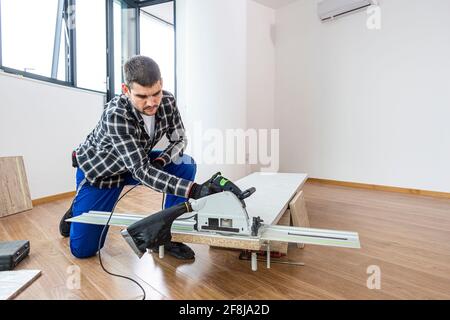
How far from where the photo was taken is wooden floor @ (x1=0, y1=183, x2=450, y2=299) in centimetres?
102

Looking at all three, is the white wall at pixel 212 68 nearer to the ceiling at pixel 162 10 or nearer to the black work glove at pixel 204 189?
the ceiling at pixel 162 10

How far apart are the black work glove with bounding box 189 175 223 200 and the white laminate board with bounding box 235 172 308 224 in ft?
0.97

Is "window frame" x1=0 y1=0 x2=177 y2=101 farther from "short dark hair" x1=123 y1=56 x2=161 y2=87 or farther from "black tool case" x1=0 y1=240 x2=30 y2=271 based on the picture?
"short dark hair" x1=123 y1=56 x2=161 y2=87

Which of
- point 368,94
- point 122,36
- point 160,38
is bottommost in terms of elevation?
point 368,94

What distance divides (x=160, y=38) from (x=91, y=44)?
144 cm

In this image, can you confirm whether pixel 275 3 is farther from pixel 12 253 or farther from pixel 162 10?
pixel 12 253

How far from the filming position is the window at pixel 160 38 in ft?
13.5

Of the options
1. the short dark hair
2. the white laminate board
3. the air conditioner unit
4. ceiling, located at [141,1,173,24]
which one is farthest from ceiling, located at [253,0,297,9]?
the short dark hair

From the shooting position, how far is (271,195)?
1.61 metres

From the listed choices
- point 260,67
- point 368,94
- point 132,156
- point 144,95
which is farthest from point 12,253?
point 260,67

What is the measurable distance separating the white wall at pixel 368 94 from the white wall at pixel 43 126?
2.62 metres

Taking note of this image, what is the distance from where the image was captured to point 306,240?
3.22 feet

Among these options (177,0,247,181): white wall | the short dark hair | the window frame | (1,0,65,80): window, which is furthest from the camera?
(177,0,247,181): white wall
